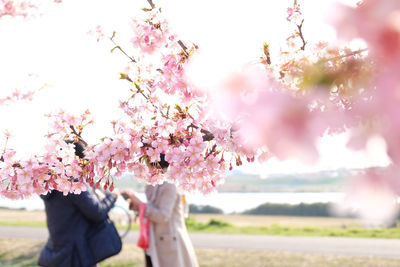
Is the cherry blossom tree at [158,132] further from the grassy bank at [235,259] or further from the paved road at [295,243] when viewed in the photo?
the paved road at [295,243]

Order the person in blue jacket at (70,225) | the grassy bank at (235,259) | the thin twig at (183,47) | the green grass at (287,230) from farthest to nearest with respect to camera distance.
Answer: the green grass at (287,230)
the grassy bank at (235,259)
the person in blue jacket at (70,225)
the thin twig at (183,47)

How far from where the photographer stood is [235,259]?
33.7 ft

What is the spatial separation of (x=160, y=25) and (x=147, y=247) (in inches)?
138

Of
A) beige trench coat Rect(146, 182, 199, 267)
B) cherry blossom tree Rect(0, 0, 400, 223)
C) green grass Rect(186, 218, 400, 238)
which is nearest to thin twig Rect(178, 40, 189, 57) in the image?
cherry blossom tree Rect(0, 0, 400, 223)

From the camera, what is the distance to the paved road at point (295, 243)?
11.7m

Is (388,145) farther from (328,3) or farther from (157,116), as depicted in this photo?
(157,116)

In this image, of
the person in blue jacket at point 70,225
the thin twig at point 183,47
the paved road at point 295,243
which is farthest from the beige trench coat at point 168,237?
the paved road at point 295,243

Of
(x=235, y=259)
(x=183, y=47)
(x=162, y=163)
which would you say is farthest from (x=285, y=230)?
(x=183, y=47)

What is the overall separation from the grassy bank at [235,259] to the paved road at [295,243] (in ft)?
3.39

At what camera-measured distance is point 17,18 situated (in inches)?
496

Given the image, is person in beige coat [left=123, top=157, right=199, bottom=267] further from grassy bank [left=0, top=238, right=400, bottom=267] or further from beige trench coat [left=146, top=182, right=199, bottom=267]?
grassy bank [left=0, top=238, right=400, bottom=267]

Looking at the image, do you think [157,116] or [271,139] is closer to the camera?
[271,139]

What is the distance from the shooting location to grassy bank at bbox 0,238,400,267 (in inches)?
382

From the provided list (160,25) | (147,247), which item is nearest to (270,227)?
(147,247)
